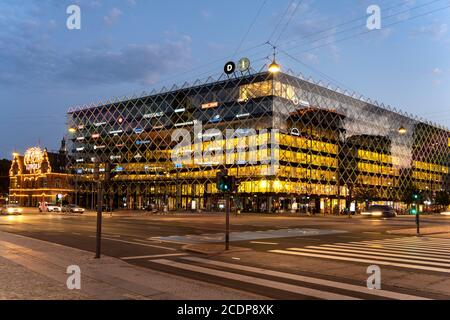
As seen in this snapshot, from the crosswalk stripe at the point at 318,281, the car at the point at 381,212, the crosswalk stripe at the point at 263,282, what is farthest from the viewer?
the car at the point at 381,212

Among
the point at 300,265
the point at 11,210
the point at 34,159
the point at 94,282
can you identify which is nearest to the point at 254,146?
the point at 11,210

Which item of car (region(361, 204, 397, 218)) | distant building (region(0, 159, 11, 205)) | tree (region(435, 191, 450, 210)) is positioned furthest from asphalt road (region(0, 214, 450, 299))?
distant building (region(0, 159, 11, 205))

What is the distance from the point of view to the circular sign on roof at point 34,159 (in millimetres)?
124812

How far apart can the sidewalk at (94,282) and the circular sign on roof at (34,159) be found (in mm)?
118661

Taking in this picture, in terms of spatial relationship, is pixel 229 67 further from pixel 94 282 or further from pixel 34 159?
pixel 94 282

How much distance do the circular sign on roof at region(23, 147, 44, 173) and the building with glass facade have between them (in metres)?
12.3

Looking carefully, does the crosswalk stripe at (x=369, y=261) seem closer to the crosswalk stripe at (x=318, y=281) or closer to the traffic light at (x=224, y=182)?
the traffic light at (x=224, y=182)

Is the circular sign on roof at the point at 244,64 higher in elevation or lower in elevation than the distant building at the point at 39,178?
higher

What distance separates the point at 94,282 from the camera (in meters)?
10.0

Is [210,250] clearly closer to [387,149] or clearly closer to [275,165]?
[275,165]

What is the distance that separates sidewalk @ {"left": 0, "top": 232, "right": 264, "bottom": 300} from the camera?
8.71m

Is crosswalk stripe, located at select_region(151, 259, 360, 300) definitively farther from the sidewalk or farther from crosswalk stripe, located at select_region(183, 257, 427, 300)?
the sidewalk

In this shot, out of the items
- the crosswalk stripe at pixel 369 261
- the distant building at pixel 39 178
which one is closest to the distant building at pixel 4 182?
the distant building at pixel 39 178
